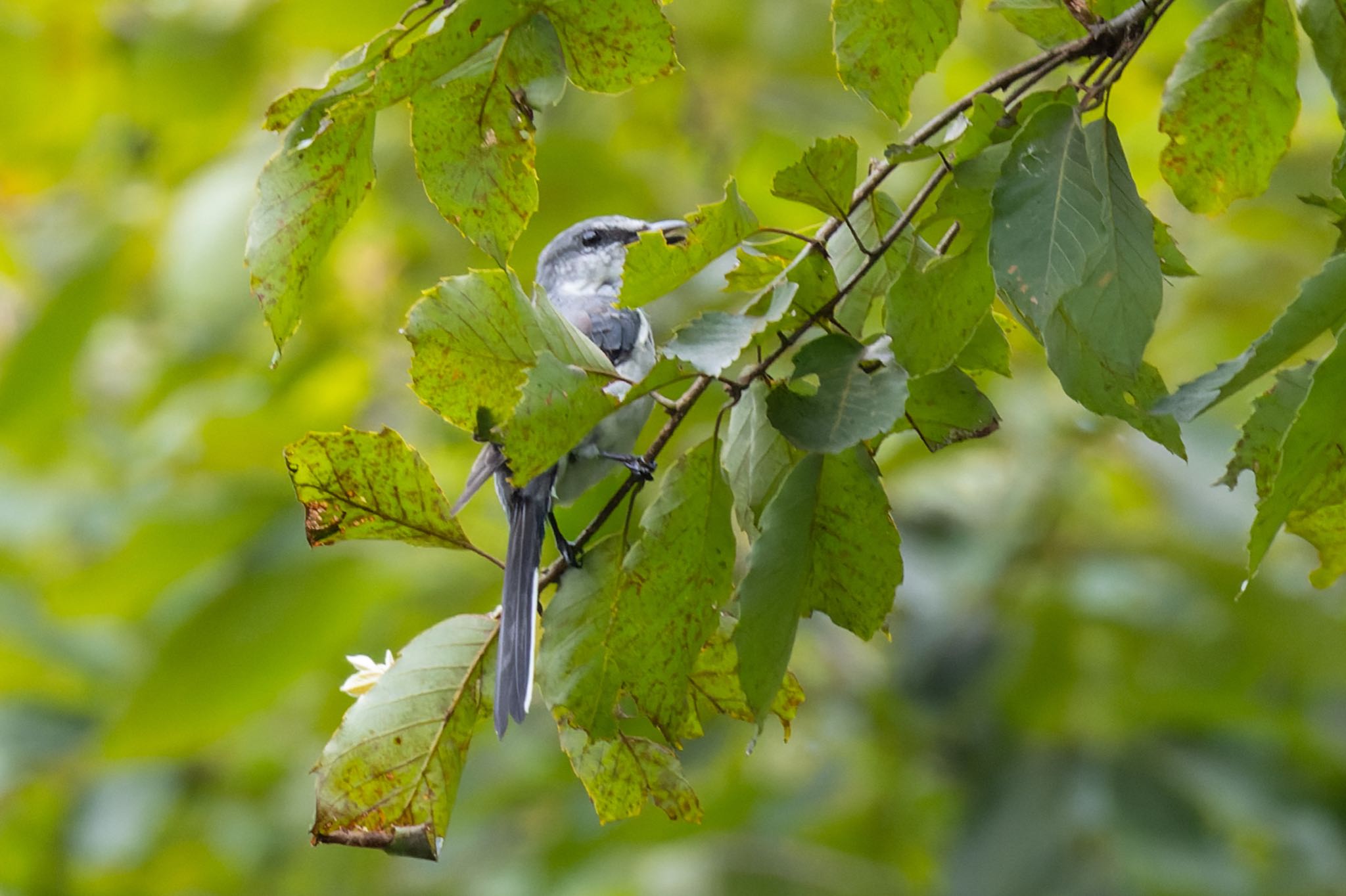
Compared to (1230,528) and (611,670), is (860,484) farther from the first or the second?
(1230,528)

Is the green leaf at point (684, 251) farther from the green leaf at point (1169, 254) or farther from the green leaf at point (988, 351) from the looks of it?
the green leaf at point (1169, 254)

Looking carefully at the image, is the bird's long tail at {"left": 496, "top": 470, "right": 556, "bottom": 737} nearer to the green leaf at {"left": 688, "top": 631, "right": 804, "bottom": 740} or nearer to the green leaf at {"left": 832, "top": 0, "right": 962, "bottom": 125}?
the green leaf at {"left": 688, "top": 631, "right": 804, "bottom": 740}

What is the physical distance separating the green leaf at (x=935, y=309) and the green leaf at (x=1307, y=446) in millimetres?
192

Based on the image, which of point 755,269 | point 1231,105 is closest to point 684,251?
point 755,269

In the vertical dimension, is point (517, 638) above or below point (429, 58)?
below

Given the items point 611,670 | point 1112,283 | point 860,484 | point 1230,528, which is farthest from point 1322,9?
point 1230,528

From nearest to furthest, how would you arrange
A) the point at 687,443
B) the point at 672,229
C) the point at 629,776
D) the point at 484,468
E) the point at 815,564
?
the point at 815,564 → the point at 629,776 → the point at 484,468 → the point at 672,229 → the point at 687,443

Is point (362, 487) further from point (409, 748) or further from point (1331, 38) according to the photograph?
point (1331, 38)

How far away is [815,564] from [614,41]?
380 millimetres

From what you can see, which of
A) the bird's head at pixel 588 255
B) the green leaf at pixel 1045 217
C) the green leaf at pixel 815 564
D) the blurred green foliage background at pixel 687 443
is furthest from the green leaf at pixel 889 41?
the bird's head at pixel 588 255

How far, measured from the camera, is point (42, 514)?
2.84 metres

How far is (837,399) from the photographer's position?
2.53 feet

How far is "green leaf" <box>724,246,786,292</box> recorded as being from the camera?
34.8 inches

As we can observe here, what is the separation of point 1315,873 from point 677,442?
1550 millimetres
